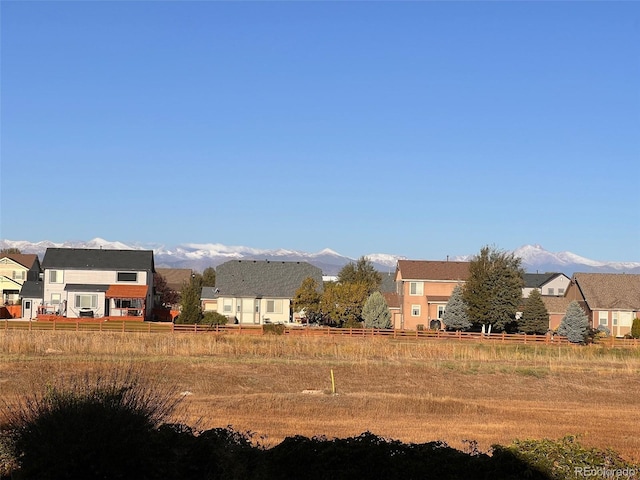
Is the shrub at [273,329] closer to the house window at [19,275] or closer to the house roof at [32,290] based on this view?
the house roof at [32,290]

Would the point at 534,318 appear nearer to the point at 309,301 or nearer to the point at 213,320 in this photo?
the point at 309,301

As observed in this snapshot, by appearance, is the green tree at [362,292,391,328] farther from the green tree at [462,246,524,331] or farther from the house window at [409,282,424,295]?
the house window at [409,282,424,295]

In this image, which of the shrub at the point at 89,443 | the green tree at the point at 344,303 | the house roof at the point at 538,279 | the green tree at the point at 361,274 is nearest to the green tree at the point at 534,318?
the green tree at the point at 344,303

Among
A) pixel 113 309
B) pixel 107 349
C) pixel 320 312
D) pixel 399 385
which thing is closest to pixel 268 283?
pixel 320 312

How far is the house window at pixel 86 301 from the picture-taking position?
64.9 metres

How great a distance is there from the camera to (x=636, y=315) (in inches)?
2633

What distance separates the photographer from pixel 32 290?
223 ft

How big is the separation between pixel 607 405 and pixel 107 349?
79.9 feet

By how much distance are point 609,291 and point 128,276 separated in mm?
44158

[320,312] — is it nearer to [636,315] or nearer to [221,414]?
[636,315]

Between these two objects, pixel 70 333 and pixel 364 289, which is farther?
pixel 364 289

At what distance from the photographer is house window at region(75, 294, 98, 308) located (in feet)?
213

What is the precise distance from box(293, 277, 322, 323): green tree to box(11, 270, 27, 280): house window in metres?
37.6

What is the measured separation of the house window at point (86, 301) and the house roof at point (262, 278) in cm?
1131
